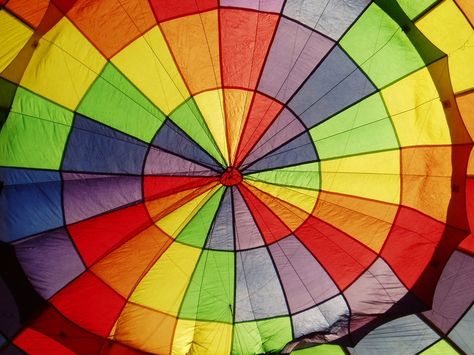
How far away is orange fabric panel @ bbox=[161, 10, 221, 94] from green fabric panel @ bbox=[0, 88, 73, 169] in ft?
2.86

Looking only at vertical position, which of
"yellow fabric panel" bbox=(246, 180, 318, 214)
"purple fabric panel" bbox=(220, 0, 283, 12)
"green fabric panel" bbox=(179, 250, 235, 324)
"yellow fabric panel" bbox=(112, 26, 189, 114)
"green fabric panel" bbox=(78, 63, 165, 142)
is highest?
"purple fabric panel" bbox=(220, 0, 283, 12)

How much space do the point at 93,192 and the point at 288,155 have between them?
1449 mm

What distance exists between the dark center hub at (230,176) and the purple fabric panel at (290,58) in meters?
0.61

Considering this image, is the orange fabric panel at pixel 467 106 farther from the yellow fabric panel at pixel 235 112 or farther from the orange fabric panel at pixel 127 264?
the orange fabric panel at pixel 127 264

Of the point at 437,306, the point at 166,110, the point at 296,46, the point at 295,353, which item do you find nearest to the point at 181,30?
the point at 166,110

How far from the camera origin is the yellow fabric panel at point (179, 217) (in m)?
4.09

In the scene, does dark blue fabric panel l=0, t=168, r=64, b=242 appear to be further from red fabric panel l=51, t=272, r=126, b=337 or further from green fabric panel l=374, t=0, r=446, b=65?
green fabric panel l=374, t=0, r=446, b=65

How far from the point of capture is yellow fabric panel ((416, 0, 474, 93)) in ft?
13.1

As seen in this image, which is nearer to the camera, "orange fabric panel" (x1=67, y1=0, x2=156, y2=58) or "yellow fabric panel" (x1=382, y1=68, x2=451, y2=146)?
"orange fabric panel" (x1=67, y1=0, x2=156, y2=58)

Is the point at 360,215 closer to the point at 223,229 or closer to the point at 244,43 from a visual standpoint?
the point at 223,229

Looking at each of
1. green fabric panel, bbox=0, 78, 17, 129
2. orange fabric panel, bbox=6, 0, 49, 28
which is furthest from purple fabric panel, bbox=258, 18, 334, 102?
green fabric panel, bbox=0, 78, 17, 129

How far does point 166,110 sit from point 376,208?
68.0 inches

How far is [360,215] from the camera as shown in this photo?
4.17 m

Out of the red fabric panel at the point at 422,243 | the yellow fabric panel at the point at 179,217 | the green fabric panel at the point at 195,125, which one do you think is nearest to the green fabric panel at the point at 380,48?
the red fabric panel at the point at 422,243
